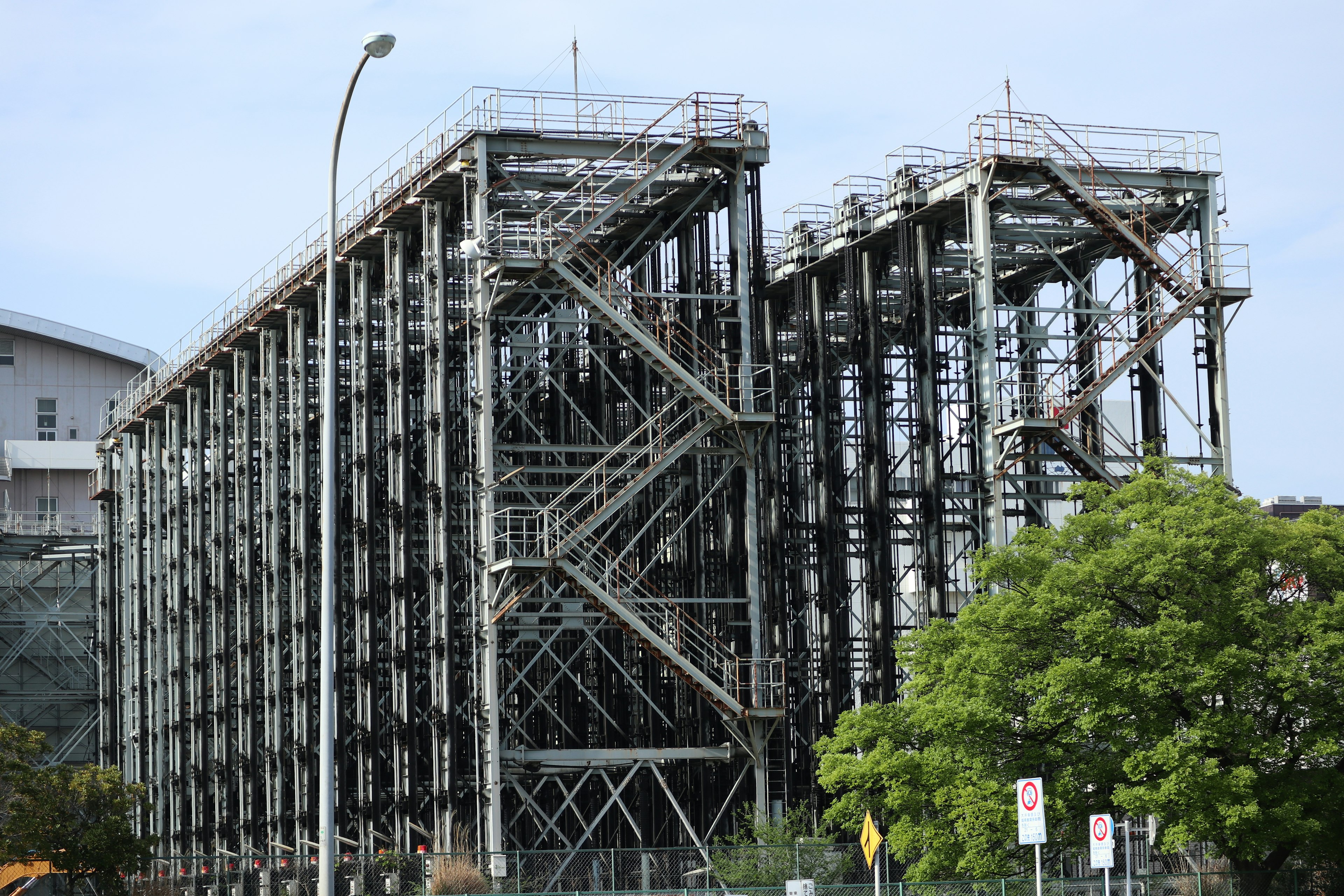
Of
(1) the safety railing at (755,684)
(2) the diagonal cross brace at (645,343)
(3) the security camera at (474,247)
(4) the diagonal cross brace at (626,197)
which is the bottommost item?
(1) the safety railing at (755,684)

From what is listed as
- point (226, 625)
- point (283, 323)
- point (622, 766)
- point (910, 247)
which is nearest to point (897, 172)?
point (910, 247)

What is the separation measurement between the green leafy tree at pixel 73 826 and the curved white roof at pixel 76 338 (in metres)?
61.0

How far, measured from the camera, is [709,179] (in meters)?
48.0

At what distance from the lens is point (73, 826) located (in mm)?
47031

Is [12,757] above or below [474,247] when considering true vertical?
below

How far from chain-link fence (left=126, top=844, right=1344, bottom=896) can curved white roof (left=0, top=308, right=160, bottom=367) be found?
62.8 metres

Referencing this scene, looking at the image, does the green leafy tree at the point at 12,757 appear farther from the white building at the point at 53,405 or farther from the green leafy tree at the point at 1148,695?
the white building at the point at 53,405

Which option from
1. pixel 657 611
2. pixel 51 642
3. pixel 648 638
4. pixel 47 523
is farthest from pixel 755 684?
pixel 47 523

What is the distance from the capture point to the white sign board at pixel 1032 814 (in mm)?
26344

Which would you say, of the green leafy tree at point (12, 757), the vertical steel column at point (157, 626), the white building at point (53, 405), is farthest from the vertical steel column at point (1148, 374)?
the white building at point (53, 405)

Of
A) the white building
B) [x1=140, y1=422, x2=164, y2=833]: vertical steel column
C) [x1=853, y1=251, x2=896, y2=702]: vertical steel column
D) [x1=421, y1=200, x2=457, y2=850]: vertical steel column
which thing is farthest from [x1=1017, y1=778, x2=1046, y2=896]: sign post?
the white building

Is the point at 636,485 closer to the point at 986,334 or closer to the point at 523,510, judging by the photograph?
the point at 523,510

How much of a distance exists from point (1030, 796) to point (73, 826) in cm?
2832

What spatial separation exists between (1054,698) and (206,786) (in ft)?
129
